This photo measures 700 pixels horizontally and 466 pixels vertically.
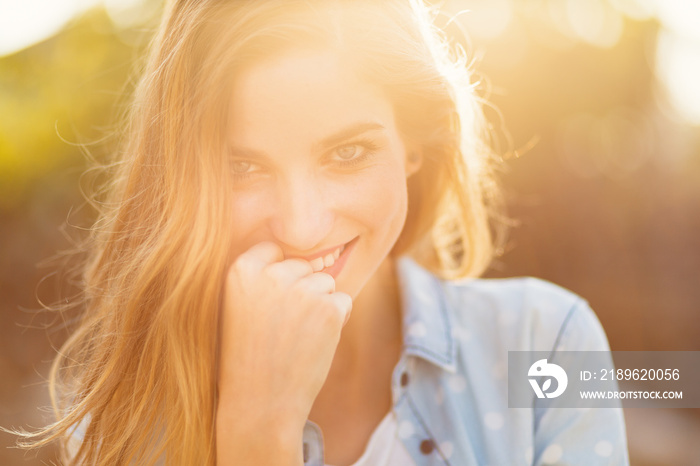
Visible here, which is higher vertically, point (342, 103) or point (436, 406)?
point (342, 103)

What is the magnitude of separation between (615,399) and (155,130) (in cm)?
184

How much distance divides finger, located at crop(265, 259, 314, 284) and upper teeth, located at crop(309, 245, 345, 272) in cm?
3

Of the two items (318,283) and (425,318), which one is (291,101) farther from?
(425,318)

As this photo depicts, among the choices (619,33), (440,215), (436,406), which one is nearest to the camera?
(436,406)

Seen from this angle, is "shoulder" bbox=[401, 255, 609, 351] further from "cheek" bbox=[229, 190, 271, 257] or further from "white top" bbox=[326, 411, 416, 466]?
"cheek" bbox=[229, 190, 271, 257]

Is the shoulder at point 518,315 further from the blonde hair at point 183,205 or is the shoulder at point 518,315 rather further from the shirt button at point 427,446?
the blonde hair at point 183,205

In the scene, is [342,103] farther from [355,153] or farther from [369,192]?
[369,192]

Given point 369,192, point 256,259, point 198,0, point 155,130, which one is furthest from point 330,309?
point 198,0

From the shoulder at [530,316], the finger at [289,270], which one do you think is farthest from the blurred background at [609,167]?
the finger at [289,270]

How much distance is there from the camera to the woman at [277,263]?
1632 mm

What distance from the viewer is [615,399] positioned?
2.08 metres

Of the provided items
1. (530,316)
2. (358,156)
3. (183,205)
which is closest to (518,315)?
(530,316)

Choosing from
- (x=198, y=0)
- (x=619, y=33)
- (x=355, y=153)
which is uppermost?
(x=619, y=33)

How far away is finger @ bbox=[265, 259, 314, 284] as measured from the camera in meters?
1.66
